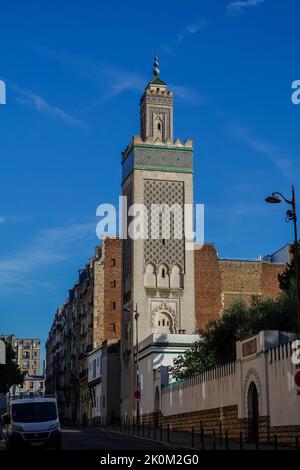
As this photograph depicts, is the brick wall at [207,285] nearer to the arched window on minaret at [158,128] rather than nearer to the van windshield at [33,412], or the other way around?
the arched window on minaret at [158,128]

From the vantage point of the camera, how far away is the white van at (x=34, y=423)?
2639 cm

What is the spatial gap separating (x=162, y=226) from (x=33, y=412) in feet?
145

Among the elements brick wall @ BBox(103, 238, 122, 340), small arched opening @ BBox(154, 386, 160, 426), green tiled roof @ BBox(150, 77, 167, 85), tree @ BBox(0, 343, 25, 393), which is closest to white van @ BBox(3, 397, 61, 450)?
small arched opening @ BBox(154, 386, 160, 426)

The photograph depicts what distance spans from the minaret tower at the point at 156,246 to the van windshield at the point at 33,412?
40.2m

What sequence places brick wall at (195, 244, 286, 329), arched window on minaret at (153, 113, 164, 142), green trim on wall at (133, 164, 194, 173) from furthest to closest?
brick wall at (195, 244, 286, 329)
arched window on minaret at (153, 113, 164, 142)
green trim on wall at (133, 164, 194, 173)

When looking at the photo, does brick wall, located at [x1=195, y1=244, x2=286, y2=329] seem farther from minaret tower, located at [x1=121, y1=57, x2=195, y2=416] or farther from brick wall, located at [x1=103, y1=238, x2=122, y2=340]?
brick wall, located at [x1=103, y1=238, x2=122, y2=340]

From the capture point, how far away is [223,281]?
81.2 metres

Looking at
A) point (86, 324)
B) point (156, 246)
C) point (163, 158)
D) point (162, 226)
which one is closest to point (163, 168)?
point (163, 158)

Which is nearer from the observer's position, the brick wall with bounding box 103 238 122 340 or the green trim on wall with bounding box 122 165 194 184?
the green trim on wall with bounding box 122 165 194 184

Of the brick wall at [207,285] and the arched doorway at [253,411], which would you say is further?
the brick wall at [207,285]

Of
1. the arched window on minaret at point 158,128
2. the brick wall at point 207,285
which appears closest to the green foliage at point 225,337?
the brick wall at point 207,285

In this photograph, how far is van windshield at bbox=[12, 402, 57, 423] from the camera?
1078 inches

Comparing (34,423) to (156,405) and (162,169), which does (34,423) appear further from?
(162,169)

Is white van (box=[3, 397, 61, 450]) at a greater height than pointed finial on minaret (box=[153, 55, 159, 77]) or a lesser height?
lesser
